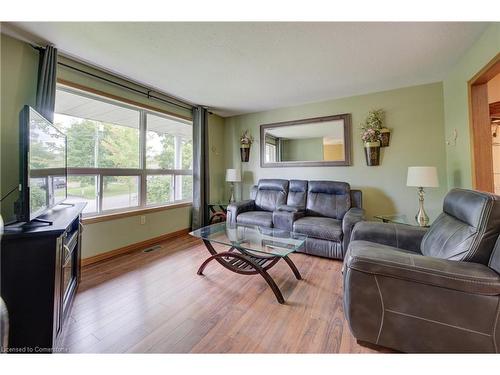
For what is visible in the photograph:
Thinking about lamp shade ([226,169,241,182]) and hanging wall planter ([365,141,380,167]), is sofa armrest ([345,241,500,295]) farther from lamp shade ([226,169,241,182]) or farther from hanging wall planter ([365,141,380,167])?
lamp shade ([226,169,241,182])

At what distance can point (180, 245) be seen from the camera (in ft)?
10.3

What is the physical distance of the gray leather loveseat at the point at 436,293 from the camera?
1.02m

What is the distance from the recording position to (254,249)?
73.0 inches

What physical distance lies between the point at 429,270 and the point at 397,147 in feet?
8.42

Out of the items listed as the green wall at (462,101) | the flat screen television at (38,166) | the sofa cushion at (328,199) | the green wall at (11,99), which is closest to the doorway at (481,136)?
the green wall at (462,101)

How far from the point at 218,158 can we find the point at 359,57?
3.00 m

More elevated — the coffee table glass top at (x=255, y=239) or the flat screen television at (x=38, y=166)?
the flat screen television at (x=38, y=166)

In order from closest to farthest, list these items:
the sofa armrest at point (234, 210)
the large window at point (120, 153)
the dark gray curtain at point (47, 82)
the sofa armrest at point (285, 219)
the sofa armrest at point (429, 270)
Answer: the sofa armrest at point (429, 270)
the dark gray curtain at point (47, 82)
the large window at point (120, 153)
the sofa armrest at point (285, 219)
the sofa armrest at point (234, 210)

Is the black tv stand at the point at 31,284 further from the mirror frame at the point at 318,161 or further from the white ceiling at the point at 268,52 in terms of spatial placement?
the mirror frame at the point at 318,161

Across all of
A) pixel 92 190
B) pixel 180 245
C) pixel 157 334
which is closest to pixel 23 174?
pixel 157 334

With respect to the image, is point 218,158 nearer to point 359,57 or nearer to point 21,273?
point 359,57

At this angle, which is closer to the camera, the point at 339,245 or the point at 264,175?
the point at 339,245

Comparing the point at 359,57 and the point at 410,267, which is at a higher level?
the point at 359,57

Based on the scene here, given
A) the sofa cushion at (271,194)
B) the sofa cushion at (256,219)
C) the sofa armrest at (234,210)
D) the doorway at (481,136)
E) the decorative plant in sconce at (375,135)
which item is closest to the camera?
the doorway at (481,136)
